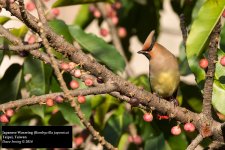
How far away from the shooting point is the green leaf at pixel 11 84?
2402 millimetres

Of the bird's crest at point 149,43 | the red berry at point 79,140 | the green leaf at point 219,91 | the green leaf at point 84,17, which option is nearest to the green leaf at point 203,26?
the green leaf at point 219,91

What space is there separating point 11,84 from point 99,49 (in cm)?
40

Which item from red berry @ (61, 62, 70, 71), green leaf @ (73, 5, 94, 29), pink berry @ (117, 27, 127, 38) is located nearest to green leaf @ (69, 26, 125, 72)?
red berry @ (61, 62, 70, 71)

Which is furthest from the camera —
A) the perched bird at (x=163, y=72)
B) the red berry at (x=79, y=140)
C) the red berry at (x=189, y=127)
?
the red berry at (x=79, y=140)

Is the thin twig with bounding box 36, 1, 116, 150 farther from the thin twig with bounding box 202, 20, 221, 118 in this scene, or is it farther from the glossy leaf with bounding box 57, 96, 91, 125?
the glossy leaf with bounding box 57, 96, 91, 125

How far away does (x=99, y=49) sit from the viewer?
244 centimetres

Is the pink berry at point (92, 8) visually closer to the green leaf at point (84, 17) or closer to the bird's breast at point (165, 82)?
the green leaf at point (84, 17)

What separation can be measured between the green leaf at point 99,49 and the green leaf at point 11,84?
0.29m

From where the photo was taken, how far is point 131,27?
3375 millimetres

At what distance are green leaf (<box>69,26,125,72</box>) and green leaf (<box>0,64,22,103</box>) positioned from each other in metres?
0.29

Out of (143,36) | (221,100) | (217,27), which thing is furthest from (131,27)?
(217,27)

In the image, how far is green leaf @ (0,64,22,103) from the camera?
7.88 ft

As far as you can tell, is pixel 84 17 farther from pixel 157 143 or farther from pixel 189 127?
pixel 189 127

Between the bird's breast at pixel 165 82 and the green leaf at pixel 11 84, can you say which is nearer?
the green leaf at pixel 11 84
